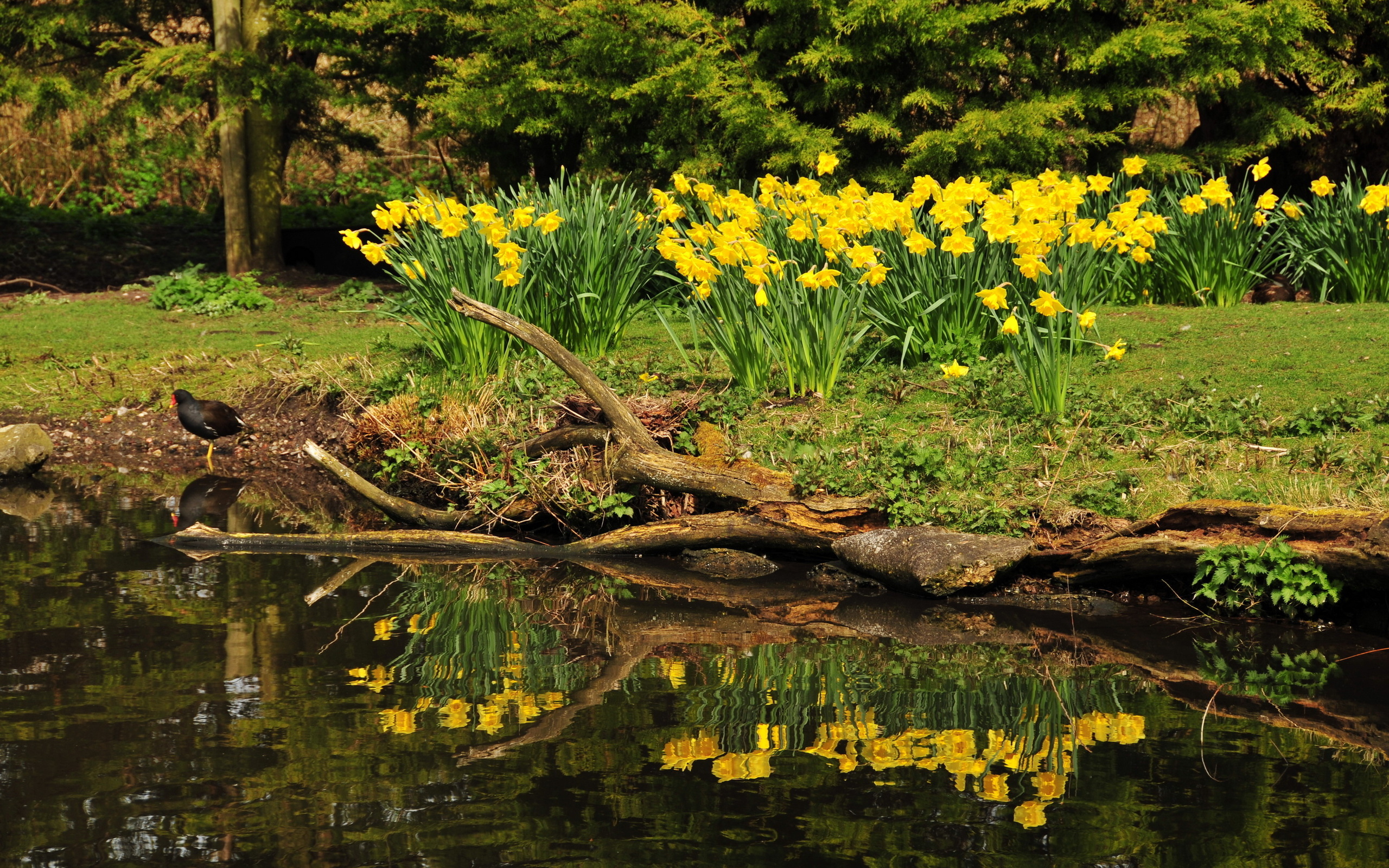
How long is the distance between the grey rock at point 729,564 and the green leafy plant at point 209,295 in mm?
7799

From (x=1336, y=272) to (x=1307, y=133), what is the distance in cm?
303

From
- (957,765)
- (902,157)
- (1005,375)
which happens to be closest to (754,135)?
(902,157)

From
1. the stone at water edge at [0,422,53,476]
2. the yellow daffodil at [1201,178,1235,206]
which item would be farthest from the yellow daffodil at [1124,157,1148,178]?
the stone at water edge at [0,422,53,476]

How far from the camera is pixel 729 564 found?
21.4ft

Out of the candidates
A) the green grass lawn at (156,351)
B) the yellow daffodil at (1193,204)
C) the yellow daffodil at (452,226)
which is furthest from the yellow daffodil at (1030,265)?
the green grass lawn at (156,351)

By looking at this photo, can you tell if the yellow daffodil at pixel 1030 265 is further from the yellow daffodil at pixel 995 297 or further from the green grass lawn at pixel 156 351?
the green grass lawn at pixel 156 351

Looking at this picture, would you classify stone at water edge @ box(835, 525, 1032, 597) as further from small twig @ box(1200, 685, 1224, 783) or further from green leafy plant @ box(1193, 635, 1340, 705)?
small twig @ box(1200, 685, 1224, 783)

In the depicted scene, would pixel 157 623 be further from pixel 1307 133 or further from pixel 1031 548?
pixel 1307 133

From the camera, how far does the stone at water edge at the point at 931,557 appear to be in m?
5.68

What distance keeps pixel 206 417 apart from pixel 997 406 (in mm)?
5270

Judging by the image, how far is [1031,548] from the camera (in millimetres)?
5738

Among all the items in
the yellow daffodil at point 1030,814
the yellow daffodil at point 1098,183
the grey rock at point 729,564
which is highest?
the yellow daffodil at point 1098,183

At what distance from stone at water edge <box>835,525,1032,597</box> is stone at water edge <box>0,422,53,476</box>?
5.93 m

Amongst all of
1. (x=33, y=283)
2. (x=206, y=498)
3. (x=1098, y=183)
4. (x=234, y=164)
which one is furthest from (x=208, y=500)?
(x=33, y=283)
